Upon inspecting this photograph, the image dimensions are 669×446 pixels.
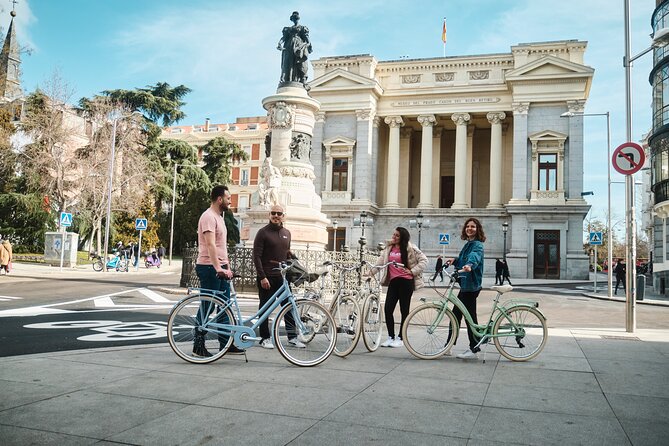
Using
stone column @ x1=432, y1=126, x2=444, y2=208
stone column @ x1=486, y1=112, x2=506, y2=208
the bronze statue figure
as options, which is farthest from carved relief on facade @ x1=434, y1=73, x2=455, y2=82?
the bronze statue figure

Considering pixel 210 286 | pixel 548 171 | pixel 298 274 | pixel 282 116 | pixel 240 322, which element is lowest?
pixel 240 322

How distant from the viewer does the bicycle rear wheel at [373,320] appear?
8.24 m

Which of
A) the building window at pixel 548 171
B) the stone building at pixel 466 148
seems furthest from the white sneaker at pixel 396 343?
the building window at pixel 548 171

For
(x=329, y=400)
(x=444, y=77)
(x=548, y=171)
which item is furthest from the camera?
(x=444, y=77)

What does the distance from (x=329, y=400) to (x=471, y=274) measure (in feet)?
11.5

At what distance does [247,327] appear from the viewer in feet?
22.6

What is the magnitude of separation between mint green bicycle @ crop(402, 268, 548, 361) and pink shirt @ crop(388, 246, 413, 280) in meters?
0.78

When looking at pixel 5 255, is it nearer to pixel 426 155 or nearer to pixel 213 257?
pixel 213 257

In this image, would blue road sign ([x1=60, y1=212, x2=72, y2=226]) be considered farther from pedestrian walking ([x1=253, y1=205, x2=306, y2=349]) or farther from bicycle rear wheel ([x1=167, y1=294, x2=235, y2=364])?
bicycle rear wheel ([x1=167, y1=294, x2=235, y2=364])

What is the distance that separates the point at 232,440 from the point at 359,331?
3.78 metres

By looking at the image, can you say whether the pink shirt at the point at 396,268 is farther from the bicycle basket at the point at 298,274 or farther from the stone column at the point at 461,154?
the stone column at the point at 461,154

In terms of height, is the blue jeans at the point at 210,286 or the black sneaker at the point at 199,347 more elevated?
the blue jeans at the point at 210,286

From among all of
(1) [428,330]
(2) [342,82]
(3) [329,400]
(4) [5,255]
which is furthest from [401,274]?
(2) [342,82]

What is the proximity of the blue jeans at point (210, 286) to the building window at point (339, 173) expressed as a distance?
152 feet
